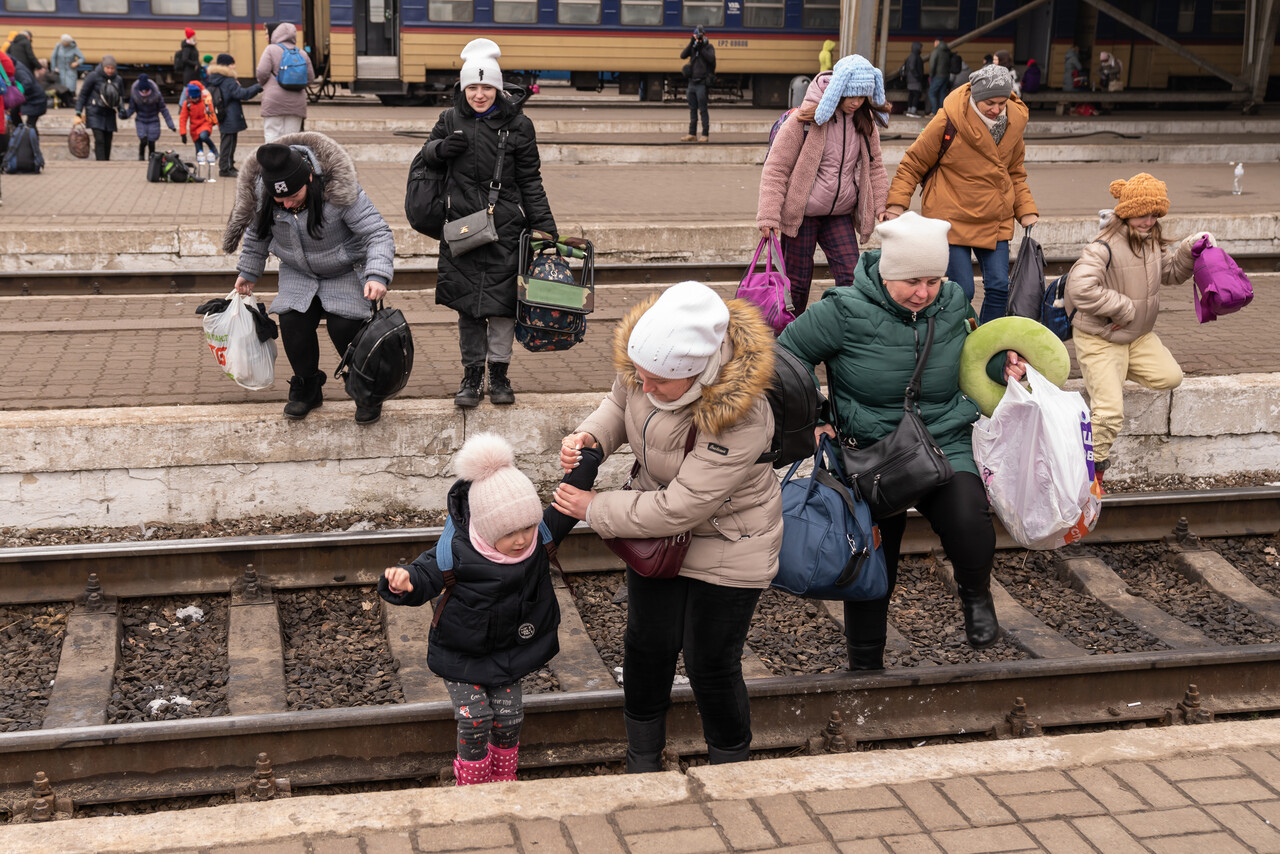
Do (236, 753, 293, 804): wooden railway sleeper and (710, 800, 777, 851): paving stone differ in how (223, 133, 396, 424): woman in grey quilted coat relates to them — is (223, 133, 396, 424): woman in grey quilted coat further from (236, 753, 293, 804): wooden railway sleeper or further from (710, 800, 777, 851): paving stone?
(710, 800, 777, 851): paving stone

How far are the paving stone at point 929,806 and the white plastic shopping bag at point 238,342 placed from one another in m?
3.88

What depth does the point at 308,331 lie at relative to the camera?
20.5 feet

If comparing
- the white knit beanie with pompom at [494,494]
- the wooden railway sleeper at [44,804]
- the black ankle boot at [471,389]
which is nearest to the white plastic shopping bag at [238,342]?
the black ankle boot at [471,389]

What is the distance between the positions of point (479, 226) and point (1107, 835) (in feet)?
13.0

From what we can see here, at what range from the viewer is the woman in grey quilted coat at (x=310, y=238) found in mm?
5734

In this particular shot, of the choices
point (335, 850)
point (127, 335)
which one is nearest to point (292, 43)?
point (127, 335)

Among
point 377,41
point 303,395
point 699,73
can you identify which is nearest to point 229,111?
point 699,73

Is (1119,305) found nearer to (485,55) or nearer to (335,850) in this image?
(485,55)

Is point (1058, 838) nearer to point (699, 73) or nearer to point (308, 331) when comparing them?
point (308, 331)

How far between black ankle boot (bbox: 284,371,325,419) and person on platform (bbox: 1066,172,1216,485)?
369 centimetres

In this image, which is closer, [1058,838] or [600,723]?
[1058,838]

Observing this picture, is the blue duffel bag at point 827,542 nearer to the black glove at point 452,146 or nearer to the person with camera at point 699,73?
the black glove at point 452,146

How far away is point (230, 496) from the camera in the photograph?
252 inches

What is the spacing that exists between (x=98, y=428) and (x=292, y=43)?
1046 centimetres
